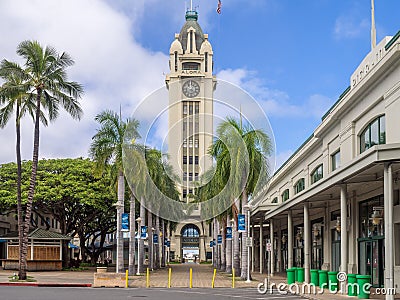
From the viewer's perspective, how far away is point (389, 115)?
2839cm

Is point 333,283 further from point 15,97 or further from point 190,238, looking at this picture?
point 190,238

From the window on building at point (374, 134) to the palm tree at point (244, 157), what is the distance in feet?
37.2

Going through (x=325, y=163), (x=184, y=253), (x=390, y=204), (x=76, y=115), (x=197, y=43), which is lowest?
(x=184, y=253)

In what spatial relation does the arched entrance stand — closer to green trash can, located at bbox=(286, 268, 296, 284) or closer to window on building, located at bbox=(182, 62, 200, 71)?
window on building, located at bbox=(182, 62, 200, 71)

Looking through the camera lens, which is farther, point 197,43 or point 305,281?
point 197,43

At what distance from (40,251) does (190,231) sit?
7230cm

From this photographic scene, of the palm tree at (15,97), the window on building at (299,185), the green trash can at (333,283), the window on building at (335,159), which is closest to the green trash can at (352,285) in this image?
the green trash can at (333,283)

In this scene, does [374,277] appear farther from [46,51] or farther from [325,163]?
[46,51]

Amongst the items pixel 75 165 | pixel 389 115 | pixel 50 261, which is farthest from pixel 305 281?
pixel 75 165

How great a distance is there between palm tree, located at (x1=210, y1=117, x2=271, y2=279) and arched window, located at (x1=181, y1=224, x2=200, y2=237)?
277 feet

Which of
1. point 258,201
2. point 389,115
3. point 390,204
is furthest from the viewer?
point 258,201

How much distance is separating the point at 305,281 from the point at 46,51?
21.0 meters

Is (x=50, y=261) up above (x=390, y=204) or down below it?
below

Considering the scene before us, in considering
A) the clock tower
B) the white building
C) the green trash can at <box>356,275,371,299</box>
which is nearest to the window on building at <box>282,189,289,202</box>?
the white building
